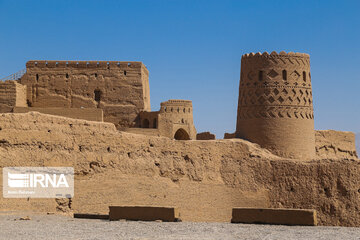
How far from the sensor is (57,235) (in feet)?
31.3

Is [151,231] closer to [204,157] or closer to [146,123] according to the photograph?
[204,157]

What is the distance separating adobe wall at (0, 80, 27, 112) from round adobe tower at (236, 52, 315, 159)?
10.1m

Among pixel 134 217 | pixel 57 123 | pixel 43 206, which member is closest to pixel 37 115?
pixel 57 123

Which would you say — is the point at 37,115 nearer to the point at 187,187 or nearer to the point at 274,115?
the point at 187,187

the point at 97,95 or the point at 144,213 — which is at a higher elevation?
the point at 97,95

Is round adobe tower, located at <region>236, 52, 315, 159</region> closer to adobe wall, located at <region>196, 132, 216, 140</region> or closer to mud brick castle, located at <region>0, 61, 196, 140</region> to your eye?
mud brick castle, located at <region>0, 61, 196, 140</region>

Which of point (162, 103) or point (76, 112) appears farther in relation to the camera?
point (162, 103)

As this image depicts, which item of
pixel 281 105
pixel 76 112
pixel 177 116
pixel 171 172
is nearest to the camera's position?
pixel 171 172

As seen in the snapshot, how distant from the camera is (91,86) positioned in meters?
24.3

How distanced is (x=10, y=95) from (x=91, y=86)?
3811mm

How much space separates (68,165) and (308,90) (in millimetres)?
10230

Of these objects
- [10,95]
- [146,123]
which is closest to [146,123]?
[146,123]

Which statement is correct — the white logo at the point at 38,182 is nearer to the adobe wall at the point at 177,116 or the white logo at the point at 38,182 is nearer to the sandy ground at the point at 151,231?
the sandy ground at the point at 151,231

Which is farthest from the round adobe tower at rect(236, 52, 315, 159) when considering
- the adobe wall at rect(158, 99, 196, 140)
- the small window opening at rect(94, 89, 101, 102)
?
the small window opening at rect(94, 89, 101, 102)
